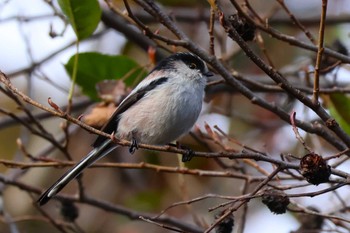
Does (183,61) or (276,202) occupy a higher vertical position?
(183,61)

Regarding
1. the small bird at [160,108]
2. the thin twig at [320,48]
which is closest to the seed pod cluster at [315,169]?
the thin twig at [320,48]

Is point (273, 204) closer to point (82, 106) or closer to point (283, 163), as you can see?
point (283, 163)

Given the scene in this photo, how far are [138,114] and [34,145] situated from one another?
2010 mm

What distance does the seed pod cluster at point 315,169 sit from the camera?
2.11 m

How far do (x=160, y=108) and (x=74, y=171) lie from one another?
0.51m

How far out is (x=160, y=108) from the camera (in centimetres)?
314

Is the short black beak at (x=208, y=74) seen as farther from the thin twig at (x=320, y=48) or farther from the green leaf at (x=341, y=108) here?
the thin twig at (x=320, y=48)

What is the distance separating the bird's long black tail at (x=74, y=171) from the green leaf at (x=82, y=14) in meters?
0.55

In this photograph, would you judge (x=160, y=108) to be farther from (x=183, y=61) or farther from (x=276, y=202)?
(x=276, y=202)

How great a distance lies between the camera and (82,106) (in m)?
4.39

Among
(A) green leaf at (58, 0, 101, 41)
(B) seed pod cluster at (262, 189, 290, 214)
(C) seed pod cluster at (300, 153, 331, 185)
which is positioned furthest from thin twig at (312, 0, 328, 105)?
(A) green leaf at (58, 0, 101, 41)

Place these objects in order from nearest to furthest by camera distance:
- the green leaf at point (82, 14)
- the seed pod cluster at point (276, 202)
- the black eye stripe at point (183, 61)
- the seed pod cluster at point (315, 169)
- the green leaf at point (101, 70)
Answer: the seed pod cluster at point (315, 169)
the seed pod cluster at point (276, 202)
the green leaf at point (82, 14)
the black eye stripe at point (183, 61)
the green leaf at point (101, 70)

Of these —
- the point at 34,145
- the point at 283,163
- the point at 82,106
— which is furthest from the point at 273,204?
the point at 34,145

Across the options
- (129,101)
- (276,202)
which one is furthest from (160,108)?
(276,202)
